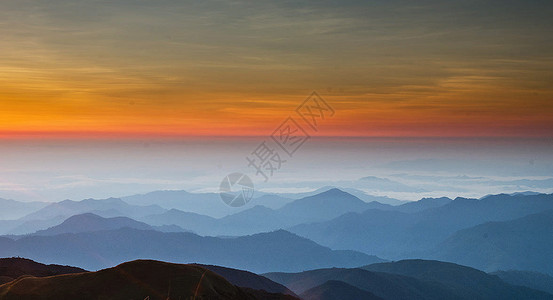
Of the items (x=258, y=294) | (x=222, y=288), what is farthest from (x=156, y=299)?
(x=258, y=294)

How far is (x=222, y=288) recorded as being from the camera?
351 ft

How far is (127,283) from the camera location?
102m

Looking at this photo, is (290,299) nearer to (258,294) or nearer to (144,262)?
(258,294)

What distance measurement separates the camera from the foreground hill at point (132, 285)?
9744cm

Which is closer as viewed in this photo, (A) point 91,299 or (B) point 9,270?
(A) point 91,299

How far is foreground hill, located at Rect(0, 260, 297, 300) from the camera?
97.4m

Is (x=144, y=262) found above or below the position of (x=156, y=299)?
above

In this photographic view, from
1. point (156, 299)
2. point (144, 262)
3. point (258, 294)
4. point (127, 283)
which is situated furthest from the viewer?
point (258, 294)

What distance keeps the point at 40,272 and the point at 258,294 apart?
75.0 metres

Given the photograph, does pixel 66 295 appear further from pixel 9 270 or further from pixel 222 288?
pixel 9 270

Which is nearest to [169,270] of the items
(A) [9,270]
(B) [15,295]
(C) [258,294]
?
(B) [15,295]

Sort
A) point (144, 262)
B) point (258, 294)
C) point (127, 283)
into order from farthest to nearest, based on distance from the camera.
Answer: point (258, 294)
point (144, 262)
point (127, 283)

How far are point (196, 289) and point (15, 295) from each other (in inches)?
1206

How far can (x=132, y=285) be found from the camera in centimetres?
10094
